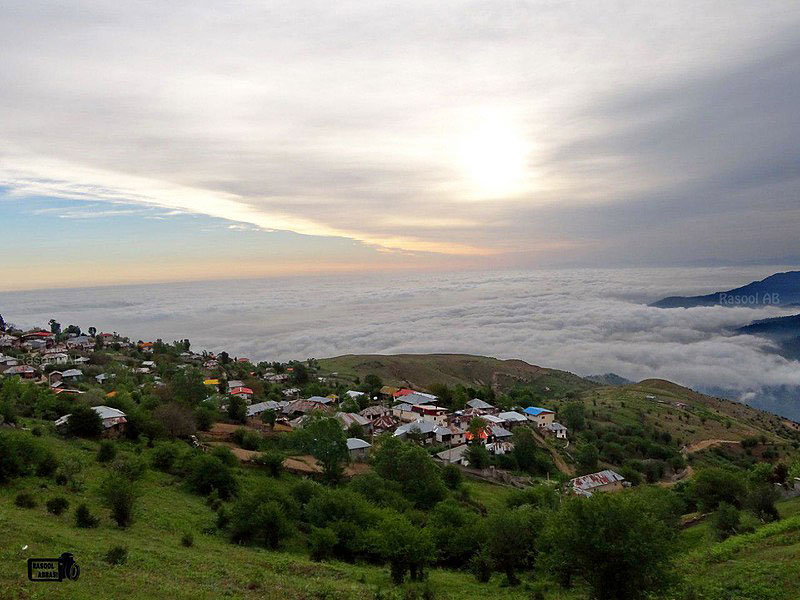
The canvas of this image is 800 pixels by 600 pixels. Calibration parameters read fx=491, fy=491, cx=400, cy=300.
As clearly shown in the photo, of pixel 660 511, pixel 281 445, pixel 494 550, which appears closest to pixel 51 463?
pixel 281 445

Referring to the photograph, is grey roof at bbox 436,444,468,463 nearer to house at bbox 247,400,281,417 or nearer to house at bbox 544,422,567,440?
house at bbox 247,400,281,417

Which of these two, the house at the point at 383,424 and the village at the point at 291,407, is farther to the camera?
the house at the point at 383,424

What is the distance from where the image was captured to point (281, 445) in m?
42.9

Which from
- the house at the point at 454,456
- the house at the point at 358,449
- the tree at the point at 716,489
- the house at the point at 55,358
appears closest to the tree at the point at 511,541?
the tree at the point at 716,489

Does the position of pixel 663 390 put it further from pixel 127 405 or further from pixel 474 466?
pixel 127 405

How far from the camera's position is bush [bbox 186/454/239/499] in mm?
29281

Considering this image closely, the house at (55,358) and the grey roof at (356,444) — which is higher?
the house at (55,358)

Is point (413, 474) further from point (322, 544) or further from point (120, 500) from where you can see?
point (120, 500)

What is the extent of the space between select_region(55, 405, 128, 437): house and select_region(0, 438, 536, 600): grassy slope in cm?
1038

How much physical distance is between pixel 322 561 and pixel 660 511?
20.8m

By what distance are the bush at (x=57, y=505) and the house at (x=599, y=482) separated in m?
39.7

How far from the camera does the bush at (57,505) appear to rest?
68.2 ft

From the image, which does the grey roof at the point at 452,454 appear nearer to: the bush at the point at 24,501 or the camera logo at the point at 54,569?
the bush at the point at 24,501

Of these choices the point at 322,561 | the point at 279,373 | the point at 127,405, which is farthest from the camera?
the point at 279,373
